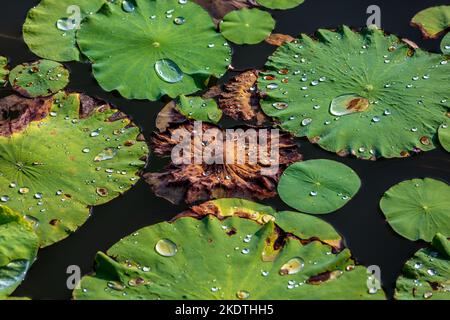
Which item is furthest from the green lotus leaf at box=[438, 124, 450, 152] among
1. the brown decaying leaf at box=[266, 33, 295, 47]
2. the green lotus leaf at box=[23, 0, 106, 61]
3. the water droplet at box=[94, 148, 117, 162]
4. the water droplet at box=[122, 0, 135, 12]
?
the green lotus leaf at box=[23, 0, 106, 61]

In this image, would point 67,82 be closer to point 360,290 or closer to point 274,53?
point 274,53

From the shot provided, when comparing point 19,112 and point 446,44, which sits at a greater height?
point 446,44

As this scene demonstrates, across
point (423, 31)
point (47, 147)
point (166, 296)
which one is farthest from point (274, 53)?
point (166, 296)

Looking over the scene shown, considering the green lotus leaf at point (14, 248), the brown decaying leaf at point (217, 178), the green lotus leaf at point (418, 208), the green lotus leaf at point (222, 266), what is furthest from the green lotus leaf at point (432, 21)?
the green lotus leaf at point (14, 248)

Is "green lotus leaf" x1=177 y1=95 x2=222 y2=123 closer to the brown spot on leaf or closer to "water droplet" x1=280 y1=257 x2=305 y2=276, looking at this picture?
the brown spot on leaf

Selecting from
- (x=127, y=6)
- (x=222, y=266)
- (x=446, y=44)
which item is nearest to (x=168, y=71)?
(x=127, y=6)

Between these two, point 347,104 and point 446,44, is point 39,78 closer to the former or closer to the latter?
point 347,104

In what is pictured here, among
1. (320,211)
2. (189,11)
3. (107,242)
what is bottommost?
(107,242)
